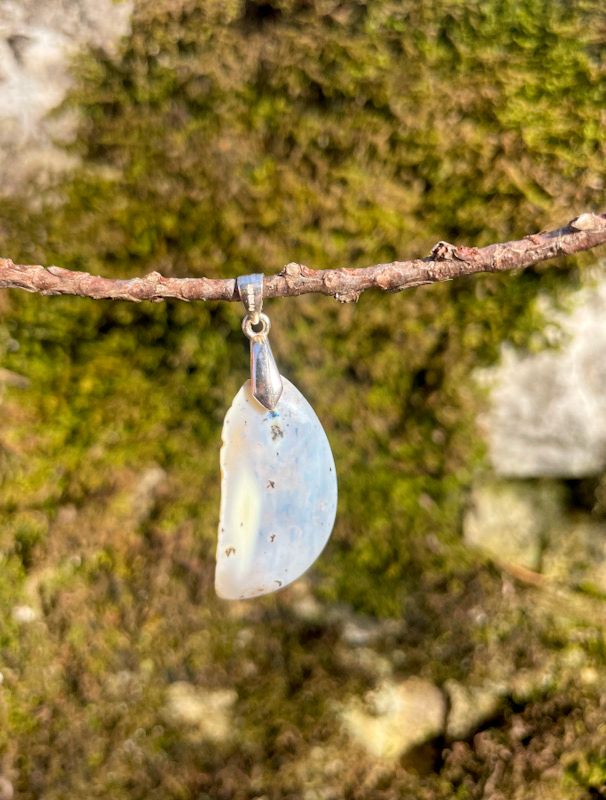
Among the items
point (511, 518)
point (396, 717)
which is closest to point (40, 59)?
point (511, 518)

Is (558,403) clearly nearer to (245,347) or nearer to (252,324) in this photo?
(245,347)

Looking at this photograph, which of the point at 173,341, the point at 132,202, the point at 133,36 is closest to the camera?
the point at 133,36

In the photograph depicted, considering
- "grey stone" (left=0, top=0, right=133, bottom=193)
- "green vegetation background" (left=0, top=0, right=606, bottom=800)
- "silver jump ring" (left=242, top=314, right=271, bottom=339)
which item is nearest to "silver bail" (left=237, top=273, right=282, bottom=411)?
"silver jump ring" (left=242, top=314, right=271, bottom=339)

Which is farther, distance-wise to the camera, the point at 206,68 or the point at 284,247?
the point at 284,247

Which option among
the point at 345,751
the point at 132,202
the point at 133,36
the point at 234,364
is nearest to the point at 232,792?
the point at 345,751

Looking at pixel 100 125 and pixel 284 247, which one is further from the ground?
pixel 100 125

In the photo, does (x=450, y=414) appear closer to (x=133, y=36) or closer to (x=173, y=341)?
(x=173, y=341)

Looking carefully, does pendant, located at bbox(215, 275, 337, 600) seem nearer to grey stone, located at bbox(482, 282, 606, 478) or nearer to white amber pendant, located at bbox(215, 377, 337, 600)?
white amber pendant, located at bbox(215, 377, 337, 600)
